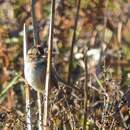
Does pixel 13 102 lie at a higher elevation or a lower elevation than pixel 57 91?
lower

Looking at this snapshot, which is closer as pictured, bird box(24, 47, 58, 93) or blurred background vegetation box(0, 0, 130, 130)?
bird box(24, 47, 58, 93)

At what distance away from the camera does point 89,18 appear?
5215 mm

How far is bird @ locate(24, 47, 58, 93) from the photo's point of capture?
136 inches

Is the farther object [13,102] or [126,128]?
[13,102]

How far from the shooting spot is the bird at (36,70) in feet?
11.4

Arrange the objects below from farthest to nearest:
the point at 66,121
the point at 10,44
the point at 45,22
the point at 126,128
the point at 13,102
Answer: the point at 45,22 < the point at 10,44 < the point at 13,102 < the point at 126,128 < the point at 66,121

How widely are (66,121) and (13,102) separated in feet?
3.45

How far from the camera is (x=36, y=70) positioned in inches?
139

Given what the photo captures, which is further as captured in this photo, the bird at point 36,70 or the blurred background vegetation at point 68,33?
the blurred background vegetation at point 68,33

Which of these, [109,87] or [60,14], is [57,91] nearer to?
[109,87]

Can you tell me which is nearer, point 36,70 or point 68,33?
point 36,70

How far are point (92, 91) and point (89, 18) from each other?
195 cm

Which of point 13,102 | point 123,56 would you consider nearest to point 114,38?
point 123,56

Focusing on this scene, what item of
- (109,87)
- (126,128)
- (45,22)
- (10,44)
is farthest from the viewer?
(45,22)
